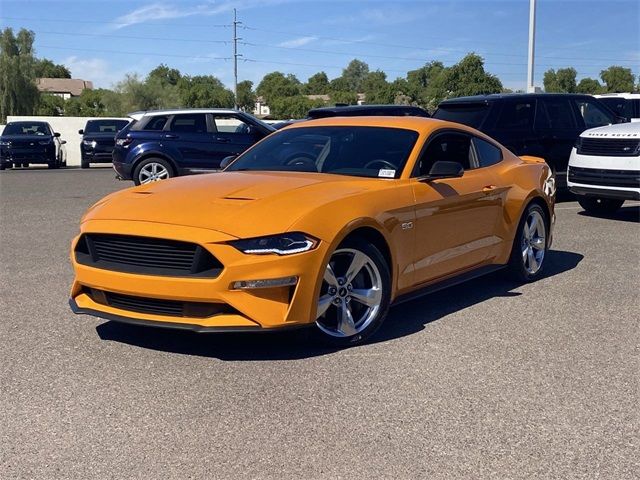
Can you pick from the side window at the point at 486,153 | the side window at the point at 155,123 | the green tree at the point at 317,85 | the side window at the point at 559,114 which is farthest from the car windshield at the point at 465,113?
the green tree at the point at 317,85

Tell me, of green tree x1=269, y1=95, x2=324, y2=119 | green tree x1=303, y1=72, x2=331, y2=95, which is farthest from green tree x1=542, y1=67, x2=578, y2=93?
green tree x1=303, y1=72, x2=331, y2=95

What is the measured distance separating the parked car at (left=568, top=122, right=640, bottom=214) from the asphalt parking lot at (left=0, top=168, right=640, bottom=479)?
4.50 metres

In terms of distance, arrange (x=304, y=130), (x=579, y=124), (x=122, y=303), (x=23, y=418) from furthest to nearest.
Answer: (x=579, y=124)
(x=304, y=130)
(x=122, y=303)
(x=23, y=418)

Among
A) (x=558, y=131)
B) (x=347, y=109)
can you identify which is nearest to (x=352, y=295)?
(x=558, y=131)

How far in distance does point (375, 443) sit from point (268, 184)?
88.3 inches

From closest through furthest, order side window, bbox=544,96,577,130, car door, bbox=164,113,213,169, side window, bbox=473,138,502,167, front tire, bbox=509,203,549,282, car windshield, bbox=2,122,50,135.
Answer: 1. side window, bbox=473,138,502,167
2. front tire, bbox=509,203,549,282
3. side window, bbox=544,96,577,130
4. car door, bbox=164,113,213,169
5. car windshield, bbox=2,122,50,135

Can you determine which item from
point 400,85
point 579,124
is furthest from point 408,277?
point 400,85

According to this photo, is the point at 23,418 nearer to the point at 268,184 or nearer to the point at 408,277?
the point at 268,184

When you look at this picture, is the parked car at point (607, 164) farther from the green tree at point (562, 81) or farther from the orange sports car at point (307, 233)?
the green tree at point (562, 81)

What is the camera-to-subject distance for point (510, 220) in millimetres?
6520

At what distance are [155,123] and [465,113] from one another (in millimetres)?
6164

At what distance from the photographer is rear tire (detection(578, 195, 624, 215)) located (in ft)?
38.5

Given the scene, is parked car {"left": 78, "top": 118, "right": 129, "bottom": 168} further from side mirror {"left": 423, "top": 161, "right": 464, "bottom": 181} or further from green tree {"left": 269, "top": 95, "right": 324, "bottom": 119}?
green tree {"left": 269, "top": 95, "right": 324, "bottom": 119}

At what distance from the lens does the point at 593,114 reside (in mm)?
13141
